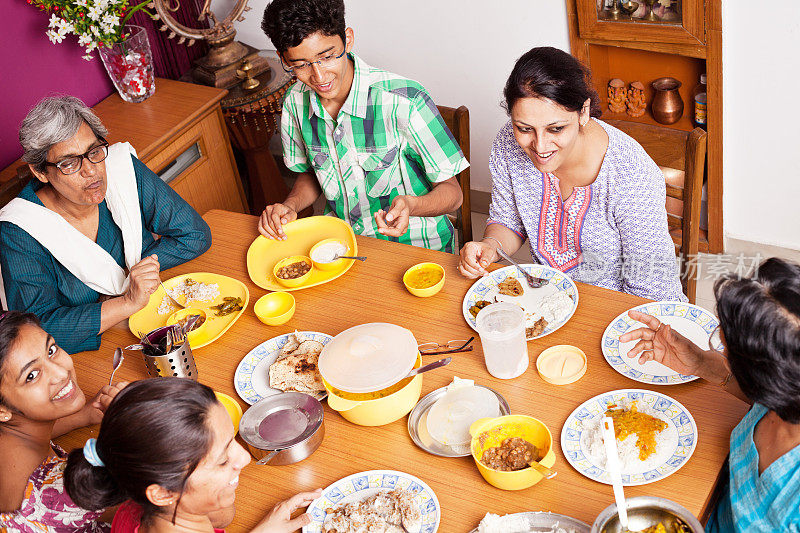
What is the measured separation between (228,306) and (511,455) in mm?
977

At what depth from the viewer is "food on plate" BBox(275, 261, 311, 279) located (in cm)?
212

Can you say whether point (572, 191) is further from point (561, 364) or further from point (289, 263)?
point (289, 263)

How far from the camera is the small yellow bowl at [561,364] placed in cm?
163

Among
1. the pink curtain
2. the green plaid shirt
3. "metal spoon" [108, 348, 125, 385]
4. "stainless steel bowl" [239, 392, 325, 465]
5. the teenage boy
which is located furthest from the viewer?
the pink curtain

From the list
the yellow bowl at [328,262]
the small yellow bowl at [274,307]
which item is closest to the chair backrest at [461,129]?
the yellow bowl at [328,262]

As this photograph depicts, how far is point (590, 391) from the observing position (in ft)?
5.25

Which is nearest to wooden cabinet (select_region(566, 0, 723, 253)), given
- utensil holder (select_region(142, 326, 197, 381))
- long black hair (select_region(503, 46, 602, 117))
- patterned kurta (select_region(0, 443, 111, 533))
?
long black hair (select_region(503, 46, 602, 117))

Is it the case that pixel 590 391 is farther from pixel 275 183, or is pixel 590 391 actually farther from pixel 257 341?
pixel 275 183

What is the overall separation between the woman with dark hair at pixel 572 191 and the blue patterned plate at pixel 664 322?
1.16 feet

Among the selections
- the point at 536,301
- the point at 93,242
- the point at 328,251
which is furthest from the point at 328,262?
the point at 93,242

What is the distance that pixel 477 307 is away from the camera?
188 cm

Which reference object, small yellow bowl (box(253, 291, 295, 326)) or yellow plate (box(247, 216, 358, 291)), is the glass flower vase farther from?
small yellow bowl (box(253, 291, 295, 326))

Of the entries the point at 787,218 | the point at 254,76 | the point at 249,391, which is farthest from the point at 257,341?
the point at 787,218

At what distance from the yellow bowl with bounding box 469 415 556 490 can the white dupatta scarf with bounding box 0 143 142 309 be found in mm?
1302
